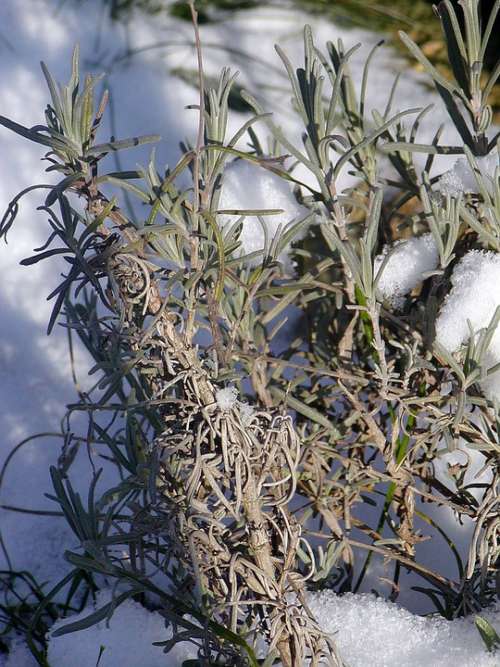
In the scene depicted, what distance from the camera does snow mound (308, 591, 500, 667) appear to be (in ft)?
2.74

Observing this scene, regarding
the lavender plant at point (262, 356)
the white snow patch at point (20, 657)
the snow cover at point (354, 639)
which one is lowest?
the white snow patch at point (20, 657)

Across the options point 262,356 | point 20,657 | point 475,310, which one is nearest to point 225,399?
point 262,356

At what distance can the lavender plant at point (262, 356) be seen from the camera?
27.4 inches

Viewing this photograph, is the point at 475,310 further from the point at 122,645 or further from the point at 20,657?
the point at 20,657

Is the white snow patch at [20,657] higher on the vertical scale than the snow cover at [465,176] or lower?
lower

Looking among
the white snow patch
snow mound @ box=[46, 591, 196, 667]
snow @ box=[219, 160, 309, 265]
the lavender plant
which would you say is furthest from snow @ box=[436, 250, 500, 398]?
the white snow patch

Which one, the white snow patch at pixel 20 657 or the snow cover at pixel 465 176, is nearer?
the snow cover at pixel 465 176

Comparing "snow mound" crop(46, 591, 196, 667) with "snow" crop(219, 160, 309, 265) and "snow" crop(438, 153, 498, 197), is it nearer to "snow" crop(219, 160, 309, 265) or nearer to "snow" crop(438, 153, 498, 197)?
"snow" crop(219, 160, 309, 265)

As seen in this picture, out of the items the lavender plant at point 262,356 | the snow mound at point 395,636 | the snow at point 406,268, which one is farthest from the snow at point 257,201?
the snow mound at point 395,636

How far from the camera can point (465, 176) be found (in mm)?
900

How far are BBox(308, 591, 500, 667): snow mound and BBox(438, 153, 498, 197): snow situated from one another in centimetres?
Answer: 47

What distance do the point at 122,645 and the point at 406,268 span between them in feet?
1.86

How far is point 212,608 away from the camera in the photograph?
74 centimetres

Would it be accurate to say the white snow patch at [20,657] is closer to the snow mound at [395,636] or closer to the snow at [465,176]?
the snow mound at [395,636]
